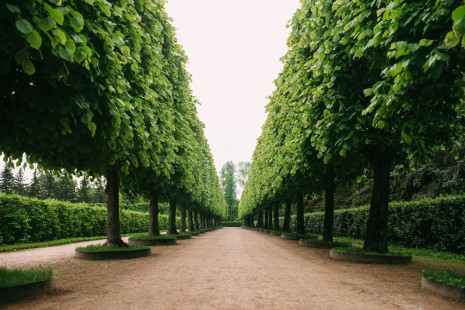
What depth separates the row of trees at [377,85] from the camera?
209 inches

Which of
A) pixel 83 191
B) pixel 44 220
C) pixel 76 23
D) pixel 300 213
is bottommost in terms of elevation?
pixel 300 213

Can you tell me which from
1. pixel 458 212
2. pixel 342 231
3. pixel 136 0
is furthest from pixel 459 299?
pixel 342 231

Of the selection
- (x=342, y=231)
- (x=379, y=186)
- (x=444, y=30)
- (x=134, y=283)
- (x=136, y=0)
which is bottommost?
(x=342, y=231)

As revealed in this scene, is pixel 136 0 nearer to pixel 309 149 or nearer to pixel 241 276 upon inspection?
pixel 309 149

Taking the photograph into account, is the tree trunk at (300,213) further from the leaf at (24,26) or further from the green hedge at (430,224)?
the leaf at (24,26)

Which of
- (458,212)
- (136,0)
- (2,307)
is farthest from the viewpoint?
(458,212)

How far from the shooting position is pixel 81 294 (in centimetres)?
534

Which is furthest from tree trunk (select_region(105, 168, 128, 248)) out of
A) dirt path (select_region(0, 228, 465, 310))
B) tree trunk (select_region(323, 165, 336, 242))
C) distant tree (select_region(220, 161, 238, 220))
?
A: distant tree (select_region(220, 161, 238, 220))

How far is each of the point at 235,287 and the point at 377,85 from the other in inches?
191

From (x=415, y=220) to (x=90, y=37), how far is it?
1588cm

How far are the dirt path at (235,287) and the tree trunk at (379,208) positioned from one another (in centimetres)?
144

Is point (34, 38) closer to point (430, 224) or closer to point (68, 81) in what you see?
point (68, 81)

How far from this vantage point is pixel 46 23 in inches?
133

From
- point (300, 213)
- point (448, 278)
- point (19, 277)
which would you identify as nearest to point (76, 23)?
point (19, 277)
